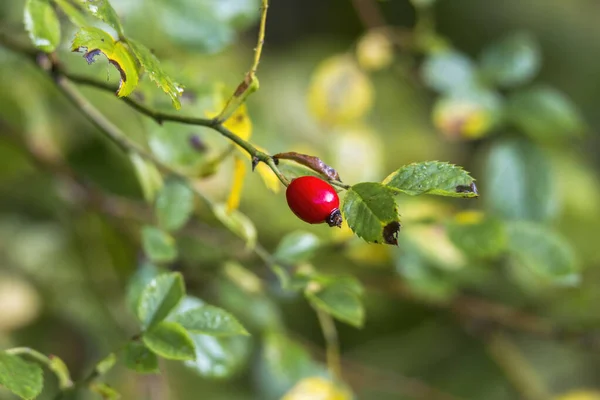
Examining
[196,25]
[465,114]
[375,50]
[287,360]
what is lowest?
[287,360]

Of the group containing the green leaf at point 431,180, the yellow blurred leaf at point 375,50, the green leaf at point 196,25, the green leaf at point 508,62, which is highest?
the yellow blurred leaf at point 375,50

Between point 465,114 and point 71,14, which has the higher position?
point 465,114

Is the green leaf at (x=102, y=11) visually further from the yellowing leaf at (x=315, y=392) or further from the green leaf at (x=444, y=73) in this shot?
the green leaf at (x=444, y=73)

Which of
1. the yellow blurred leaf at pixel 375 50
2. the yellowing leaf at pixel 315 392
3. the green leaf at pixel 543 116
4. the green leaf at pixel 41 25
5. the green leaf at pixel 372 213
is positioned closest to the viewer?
the green leaf at pixel 372 213

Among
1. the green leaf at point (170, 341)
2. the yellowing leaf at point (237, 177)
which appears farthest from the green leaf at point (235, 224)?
the green leaf at point (170, 341)

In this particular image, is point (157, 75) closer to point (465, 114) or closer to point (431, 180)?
point (431, 180)

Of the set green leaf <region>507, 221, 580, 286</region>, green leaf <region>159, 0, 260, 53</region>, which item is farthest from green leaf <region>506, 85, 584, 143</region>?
green leaf <region>159, 0, 260, 53</region>

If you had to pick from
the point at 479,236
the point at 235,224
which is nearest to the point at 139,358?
the point at 235,224

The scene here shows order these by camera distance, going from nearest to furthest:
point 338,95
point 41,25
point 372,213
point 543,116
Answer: point 372,213 < point 41,25 < point 543,116 < point 338,95
